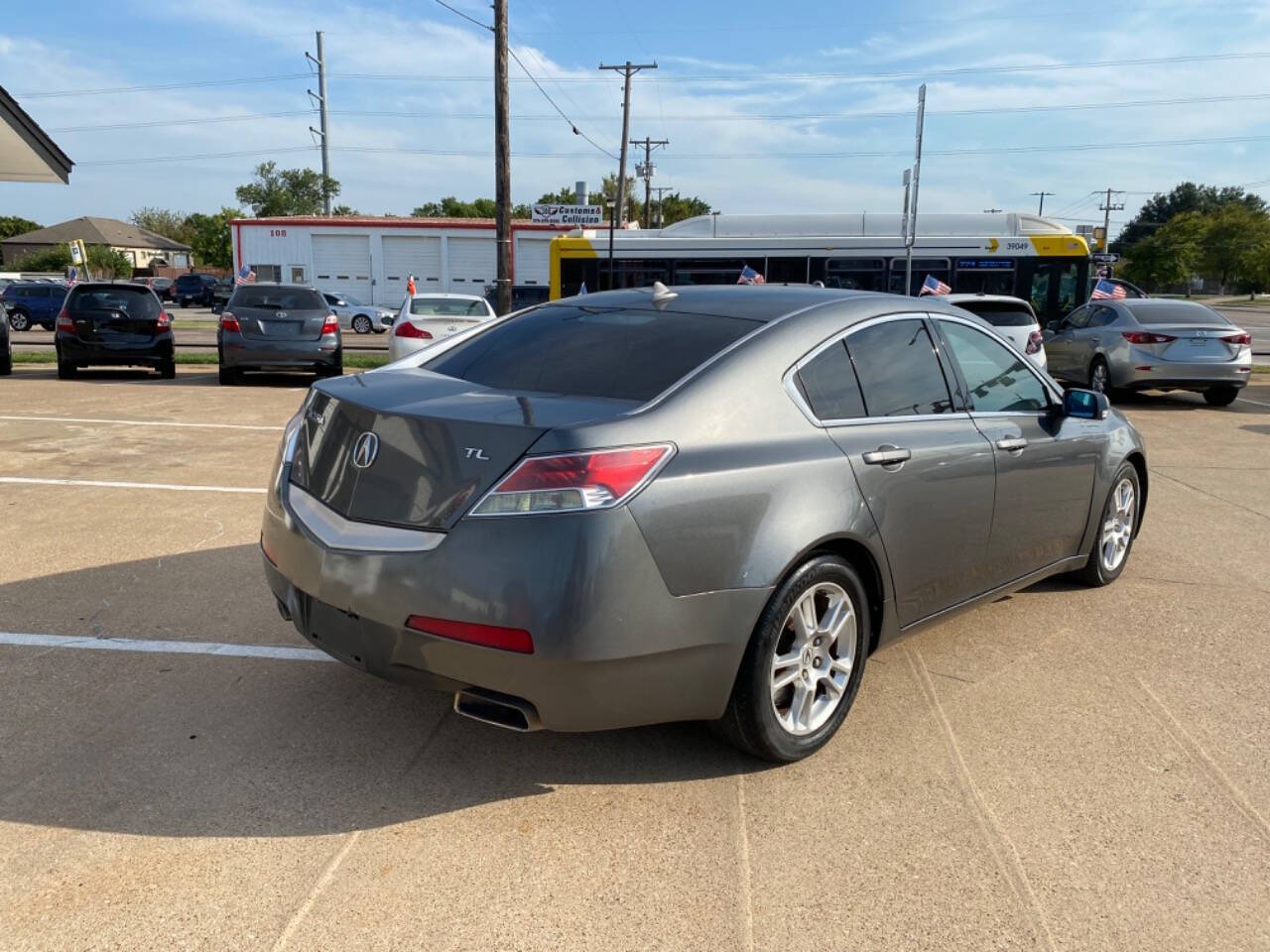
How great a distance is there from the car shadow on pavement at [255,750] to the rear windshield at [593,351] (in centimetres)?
126

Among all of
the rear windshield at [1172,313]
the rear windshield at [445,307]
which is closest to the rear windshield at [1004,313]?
the rear windshield at [1172,313]

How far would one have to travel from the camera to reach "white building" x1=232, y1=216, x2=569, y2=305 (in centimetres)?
4581

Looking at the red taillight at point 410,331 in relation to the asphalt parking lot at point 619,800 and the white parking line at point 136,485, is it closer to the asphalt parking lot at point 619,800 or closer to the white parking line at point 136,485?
the white parking line at point 136,485

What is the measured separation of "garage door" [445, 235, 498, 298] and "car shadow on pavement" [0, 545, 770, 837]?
43514 millimetres

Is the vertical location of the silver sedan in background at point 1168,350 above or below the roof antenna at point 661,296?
below

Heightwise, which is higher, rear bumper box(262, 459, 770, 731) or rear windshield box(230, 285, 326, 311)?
rear windshield box(230, 285, 326, 311)

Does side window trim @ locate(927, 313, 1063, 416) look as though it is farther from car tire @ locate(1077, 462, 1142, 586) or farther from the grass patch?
the grass patch

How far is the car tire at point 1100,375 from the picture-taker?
14.0 m

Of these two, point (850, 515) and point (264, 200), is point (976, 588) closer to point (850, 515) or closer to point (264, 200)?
point (850, 515)

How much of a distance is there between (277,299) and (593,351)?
12401mm

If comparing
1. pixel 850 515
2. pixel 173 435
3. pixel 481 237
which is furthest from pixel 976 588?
pixel 481 237

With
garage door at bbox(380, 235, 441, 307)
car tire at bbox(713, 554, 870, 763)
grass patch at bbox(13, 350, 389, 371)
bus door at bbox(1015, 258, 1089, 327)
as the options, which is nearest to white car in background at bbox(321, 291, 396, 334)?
garage door at bbox(380, 235, 441, 307)

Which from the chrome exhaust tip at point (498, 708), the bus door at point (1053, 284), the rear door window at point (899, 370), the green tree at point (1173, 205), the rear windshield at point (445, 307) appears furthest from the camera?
the green tree at point (1173, 205)

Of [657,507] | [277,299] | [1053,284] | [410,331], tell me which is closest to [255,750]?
[657,507]
